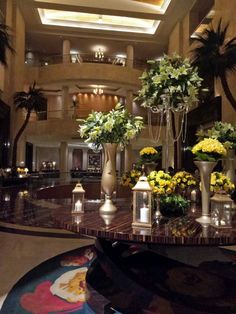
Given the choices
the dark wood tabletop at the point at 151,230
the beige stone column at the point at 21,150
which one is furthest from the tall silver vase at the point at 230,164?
the beige stone column at the point at 21,150

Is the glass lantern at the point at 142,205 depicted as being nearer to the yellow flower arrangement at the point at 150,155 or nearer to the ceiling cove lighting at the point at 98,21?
the yellow flower arrangement at the point at 150,155

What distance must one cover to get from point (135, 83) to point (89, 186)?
9350mm

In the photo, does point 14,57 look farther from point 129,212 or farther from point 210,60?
point 129,212

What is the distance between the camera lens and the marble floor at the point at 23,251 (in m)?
3.28

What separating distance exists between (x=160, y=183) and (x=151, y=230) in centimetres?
48

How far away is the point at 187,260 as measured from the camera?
10.2 ft

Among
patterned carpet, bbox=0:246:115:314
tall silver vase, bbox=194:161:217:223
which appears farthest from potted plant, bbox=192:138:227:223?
patterned carpet, bbox=0:246:115:314

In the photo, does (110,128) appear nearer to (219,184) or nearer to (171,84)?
(171,84)

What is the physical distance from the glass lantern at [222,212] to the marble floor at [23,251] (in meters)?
1.98

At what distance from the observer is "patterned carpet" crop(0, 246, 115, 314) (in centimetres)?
262

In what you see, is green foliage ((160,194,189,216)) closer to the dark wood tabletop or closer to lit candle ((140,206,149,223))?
the dark wood tabletop

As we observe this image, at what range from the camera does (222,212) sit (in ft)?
7.53

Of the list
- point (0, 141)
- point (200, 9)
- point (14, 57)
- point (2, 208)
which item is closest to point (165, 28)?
point (200, 9)

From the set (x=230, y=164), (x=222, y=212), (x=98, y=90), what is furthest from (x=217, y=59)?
(x=98, y=90)
